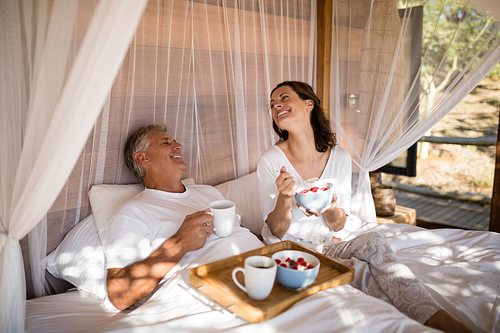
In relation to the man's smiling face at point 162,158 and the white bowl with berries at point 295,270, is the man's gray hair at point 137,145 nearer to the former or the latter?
the man's smiling face at point 162,158

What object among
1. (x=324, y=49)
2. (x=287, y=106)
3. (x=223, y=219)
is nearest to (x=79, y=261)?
(x=223, y=219)

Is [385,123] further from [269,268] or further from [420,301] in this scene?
[269,268]

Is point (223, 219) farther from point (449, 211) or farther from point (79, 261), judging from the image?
point (449, 211)

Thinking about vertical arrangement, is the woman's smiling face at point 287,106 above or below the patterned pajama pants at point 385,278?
above

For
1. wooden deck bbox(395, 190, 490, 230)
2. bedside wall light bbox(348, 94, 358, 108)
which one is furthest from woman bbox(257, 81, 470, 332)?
wooden deck bbox(395, 190, 490, 230)

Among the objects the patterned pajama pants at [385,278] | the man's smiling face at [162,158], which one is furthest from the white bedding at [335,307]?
the man's smiling face at [162,158]

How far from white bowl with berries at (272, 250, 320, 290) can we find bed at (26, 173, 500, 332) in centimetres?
Result: 6

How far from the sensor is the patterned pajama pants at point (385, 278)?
1.27 m

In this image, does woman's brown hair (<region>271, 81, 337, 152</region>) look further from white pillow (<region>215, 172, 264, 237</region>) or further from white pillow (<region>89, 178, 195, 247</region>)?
white pillow (<region>89, 178, 195, 247</region>)

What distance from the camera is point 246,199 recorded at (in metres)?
2.24

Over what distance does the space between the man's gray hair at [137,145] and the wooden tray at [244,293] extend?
0.74m

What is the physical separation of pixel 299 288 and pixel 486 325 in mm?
638

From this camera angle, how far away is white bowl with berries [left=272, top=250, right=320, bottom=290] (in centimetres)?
115

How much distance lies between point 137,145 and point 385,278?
1237 mm
